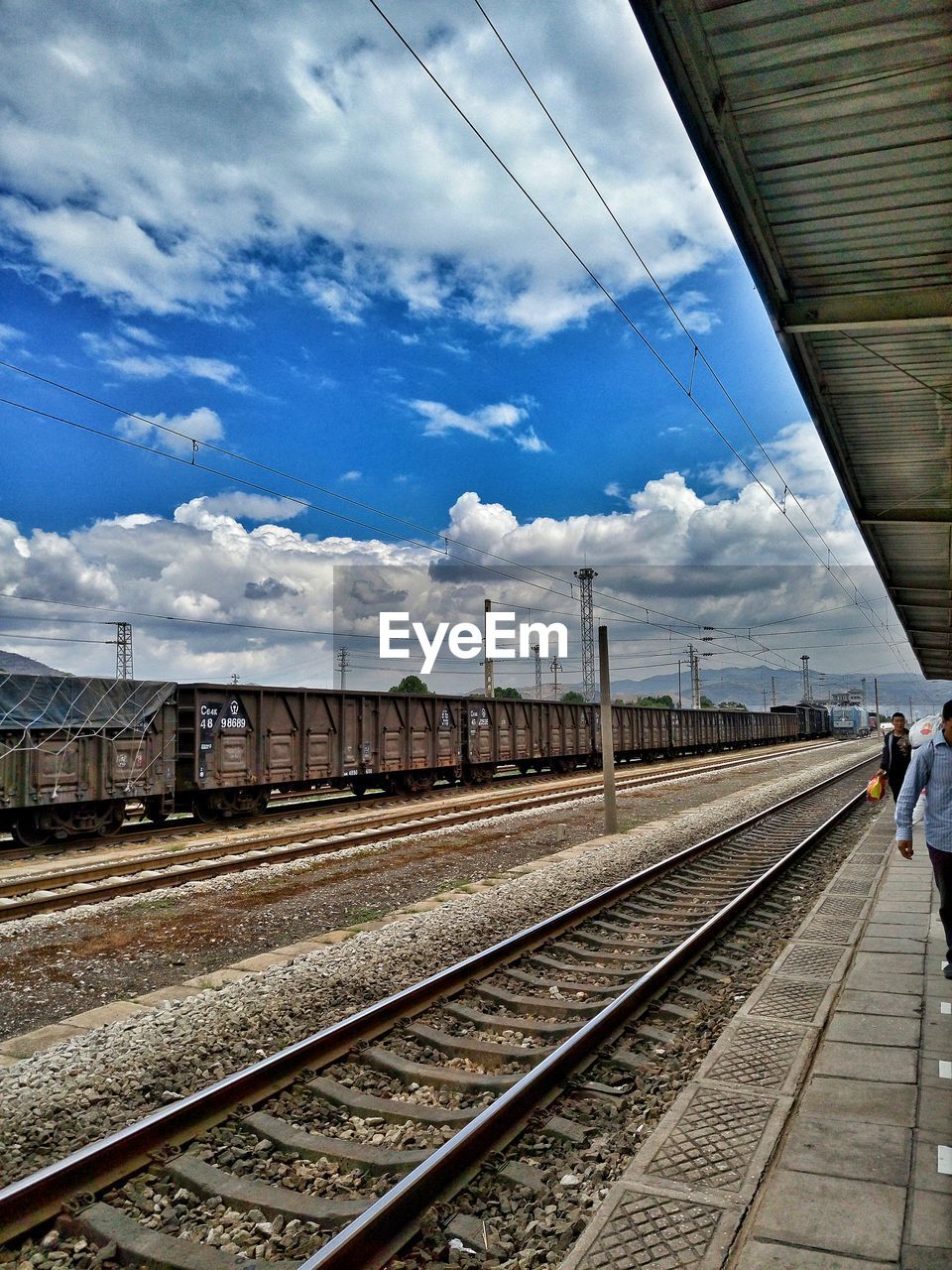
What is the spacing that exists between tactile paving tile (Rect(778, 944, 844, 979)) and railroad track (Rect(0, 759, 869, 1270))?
0.50m

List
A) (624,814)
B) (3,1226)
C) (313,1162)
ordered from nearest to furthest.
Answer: (3,1226)
(313,1162)
(624,814)

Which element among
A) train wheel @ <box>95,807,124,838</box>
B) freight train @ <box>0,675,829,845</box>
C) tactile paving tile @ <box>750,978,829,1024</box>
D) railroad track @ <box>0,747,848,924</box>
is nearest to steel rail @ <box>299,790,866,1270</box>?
tactile paving tile @ <box>750,978,829,1024</box>

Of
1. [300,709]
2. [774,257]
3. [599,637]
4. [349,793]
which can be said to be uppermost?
[774,257]

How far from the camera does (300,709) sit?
19625mm

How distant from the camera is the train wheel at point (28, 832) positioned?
14.3 meters

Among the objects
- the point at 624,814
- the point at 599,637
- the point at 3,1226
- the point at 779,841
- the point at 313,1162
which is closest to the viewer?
the point at 3,1226

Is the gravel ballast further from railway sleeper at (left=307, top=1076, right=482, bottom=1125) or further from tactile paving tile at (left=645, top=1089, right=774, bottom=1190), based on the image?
tactile paving tile at (left=645, top=1089, right=774, bottom=1190)

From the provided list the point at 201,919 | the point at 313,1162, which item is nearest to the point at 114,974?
the point at 201,919

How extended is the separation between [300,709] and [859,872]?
1282 cm

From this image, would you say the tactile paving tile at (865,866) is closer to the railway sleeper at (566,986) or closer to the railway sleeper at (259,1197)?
the railway sleeper at (566,986)

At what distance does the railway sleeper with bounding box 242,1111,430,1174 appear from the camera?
3.67 m

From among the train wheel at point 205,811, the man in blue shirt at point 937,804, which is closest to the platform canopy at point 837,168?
the man in blue shirt at point 937,804

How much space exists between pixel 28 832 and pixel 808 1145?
560 inches

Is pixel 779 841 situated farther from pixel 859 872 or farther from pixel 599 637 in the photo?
pixel 599 637
